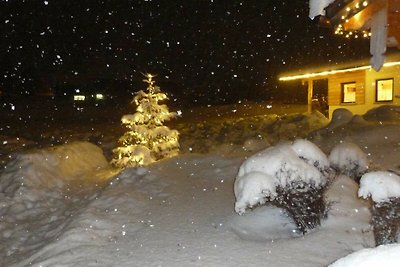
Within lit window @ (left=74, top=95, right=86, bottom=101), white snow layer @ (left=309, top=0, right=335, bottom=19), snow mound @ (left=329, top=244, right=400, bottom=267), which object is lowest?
snow mound @ (left=329, top=244, right=400, bottom=267)

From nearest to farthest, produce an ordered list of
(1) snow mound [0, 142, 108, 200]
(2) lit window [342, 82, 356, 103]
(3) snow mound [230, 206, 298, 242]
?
(3) snow mound [230, 206, 298, 242], (1) snow mound [0, 142, 108, 200], (2) lit window [342, 82, 356, 103]

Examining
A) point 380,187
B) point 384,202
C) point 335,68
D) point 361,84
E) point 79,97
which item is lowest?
point 384,202

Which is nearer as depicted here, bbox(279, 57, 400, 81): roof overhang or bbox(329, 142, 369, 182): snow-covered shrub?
bbox(329, 142, 369, 182): snow-covered shrub

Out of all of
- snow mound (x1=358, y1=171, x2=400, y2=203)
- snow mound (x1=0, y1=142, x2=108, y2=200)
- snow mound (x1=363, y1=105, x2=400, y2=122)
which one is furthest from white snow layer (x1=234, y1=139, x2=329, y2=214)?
snow mound (x1=363, y1=105, x2=400, y2=122)

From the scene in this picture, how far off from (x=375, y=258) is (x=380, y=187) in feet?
10.0

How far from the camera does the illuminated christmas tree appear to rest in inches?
535

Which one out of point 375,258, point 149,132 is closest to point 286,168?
point 375,258

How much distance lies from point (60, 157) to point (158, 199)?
18.7 ft

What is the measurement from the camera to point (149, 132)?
1362cm

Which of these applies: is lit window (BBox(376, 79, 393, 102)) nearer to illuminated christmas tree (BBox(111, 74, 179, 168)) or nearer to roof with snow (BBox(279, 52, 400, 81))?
roof with snow (BBox(279, 52, 400, 81))

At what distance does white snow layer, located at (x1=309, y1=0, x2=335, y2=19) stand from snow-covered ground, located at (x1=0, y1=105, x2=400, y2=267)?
317cm

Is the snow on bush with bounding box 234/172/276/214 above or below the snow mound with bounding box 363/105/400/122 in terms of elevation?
below

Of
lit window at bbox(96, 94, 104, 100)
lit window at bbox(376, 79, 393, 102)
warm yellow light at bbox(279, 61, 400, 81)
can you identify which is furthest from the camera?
lit window at bbox(96, 94, 104, 100)

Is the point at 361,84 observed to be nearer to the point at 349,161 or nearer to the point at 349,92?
the point at 349,92
